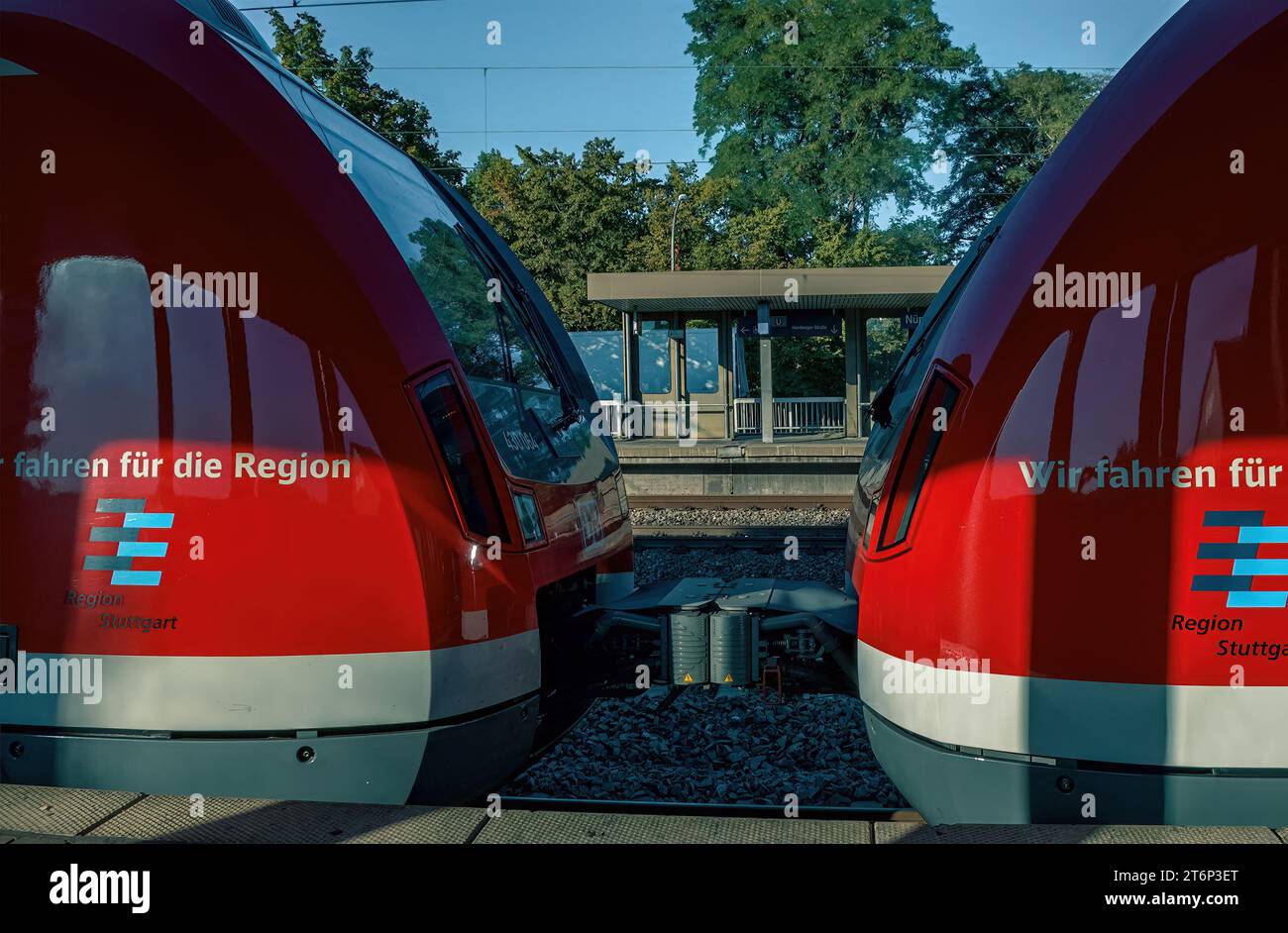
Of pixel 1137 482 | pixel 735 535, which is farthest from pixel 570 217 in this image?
pixel 1137 482

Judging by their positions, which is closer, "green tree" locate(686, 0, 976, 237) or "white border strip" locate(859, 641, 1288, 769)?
"white border strip" locate(859, 641, 1288, 769)

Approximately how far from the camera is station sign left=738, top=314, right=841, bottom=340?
22.6 m

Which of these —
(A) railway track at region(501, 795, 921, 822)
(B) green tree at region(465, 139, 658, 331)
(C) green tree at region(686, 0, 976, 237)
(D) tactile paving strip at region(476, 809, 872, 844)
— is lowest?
(A) railway track at region(501, 795, 921, 822)

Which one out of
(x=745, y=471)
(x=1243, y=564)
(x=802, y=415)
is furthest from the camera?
(x=802, y=415)

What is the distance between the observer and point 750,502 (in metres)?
12.4

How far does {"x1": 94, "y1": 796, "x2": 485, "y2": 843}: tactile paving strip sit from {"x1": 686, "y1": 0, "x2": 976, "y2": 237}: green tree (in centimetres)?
4056

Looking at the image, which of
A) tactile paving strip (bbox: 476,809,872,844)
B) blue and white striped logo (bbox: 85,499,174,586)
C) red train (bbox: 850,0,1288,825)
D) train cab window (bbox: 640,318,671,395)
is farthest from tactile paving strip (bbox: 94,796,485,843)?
train cab window (bbox: 640,318,671,395)

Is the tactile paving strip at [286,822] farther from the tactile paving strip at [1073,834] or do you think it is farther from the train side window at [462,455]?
the tactile paving strip at [1073,834]

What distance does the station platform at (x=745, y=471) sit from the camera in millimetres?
15109

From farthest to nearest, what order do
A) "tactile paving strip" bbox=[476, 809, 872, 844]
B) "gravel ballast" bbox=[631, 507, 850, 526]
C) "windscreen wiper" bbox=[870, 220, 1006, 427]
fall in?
"gravel ballast" bbox=[631, 507, 850, 526], "windscreen wiper" bbox=[870, 220, 1006, 427], "tactile paving strip" bbox=[476, 809, 872, 844]

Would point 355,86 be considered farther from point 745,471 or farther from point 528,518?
point 528,518

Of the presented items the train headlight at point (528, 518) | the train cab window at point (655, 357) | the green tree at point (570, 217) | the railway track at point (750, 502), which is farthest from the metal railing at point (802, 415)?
the train headlight at point (528, 518)

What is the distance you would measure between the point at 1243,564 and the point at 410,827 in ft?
7.12

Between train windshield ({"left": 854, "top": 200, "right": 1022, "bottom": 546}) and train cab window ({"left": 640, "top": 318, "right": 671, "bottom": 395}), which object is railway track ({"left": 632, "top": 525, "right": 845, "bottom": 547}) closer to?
train windshield ({"left": 854, "top": 200, "right": 1022, "bottom": 546})
